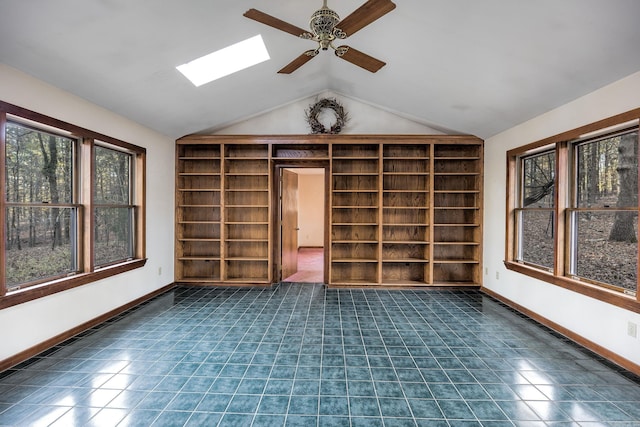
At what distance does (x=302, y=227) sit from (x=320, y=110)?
5434 mm

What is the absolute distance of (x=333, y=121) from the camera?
4988mm

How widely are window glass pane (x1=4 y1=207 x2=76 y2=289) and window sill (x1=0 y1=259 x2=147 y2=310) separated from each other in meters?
0.13

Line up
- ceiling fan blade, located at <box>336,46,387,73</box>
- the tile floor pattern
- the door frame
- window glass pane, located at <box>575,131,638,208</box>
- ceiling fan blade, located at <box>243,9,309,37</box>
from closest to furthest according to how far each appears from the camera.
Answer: the tile floor pattern < ceiling fan blade, located at <box>243,9,309,37</box> < ceiling fan blade, located at <box>336,46,387,73</box> < window glass pane, located at <box>575,131,638,208</box> < the door frame

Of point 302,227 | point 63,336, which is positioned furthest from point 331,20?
point 302,227

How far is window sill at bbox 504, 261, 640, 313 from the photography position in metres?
2.47

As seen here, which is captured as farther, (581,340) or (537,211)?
(537,211)

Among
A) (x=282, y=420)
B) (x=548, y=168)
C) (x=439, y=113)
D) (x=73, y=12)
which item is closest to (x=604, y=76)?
(x=548, y=168)

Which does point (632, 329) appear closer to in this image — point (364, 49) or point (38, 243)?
point (364, 49)

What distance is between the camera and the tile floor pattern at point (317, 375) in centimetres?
190

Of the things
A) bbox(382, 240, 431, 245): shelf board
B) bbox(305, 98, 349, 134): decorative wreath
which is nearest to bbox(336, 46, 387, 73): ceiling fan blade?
bbox(305, 98, 349, 134): decorative wreath

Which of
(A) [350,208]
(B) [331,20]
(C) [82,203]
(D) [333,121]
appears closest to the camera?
(B) [331,20]

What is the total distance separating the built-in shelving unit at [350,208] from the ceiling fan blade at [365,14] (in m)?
2.74

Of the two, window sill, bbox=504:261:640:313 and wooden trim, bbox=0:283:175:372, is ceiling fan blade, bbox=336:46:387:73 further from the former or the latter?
wooden trim, bbox=0:283:175:372

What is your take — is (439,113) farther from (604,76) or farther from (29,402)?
(29,402)
